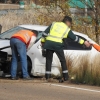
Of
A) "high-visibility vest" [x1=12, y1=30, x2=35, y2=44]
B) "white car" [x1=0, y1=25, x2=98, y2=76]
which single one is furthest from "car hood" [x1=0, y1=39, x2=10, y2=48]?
"high-visibility vest" [x1=12, y1=30, x2=35, y2=44]

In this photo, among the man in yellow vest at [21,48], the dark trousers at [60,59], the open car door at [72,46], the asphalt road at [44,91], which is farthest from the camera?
the open car door at [72,46]

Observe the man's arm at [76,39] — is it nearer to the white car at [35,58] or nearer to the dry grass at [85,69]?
the dry grass at [85,69]

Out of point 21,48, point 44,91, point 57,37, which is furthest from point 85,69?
point 44,91

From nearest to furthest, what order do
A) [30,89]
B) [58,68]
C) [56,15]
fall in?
1. [30,89]
2. [58,68]
3. [56,15]

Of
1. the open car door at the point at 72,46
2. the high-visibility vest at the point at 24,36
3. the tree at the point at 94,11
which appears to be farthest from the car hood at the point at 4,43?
the tree at the point at 94,11

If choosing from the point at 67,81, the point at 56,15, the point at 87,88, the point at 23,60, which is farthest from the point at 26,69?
the point at 56,15

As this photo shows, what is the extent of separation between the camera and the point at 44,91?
10.5m

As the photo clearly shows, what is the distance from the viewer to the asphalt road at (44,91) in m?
9.76

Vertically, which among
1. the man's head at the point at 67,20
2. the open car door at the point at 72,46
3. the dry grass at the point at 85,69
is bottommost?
the dry grass at the point at 85,69

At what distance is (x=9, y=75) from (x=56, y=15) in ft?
20.0

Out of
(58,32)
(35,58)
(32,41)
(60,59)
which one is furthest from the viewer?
(35,58)

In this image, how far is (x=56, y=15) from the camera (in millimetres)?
18062

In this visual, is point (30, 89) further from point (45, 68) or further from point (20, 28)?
point (20, 28)

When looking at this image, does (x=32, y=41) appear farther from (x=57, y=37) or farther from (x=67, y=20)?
(x=67, y=20)
